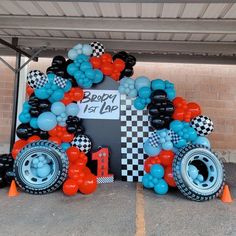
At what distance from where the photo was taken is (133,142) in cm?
449

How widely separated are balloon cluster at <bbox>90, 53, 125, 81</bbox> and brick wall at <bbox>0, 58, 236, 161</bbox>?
A: 2.67 meters

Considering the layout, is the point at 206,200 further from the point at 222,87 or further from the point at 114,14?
the point at 222,87

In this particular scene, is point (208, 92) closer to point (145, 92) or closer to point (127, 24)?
point (145, 92)

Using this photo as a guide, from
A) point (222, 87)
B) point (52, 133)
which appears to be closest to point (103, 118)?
point (52, 133)

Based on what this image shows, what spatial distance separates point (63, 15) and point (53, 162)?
7.52ft

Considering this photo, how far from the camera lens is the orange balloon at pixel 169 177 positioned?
384 centimetres

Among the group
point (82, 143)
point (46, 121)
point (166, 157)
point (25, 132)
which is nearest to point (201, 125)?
point (166, 157)

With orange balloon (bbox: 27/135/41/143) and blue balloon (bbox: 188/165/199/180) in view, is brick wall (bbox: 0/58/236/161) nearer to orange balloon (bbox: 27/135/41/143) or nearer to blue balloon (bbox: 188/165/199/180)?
orange balloon (bbox: 27/135/41/143)

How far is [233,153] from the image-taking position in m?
6.98

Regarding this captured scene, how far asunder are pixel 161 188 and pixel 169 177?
0.66ft

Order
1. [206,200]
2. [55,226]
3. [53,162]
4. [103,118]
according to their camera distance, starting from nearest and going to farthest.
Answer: [55,226]
[206,200]
[53,162]
[103,118]

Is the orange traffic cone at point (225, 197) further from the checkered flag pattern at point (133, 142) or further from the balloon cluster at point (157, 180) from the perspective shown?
the checkered flag pattern at point (133, 142)

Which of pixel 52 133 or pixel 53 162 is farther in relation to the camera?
pixel 52 133

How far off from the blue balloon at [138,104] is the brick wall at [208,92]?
2815 mm
